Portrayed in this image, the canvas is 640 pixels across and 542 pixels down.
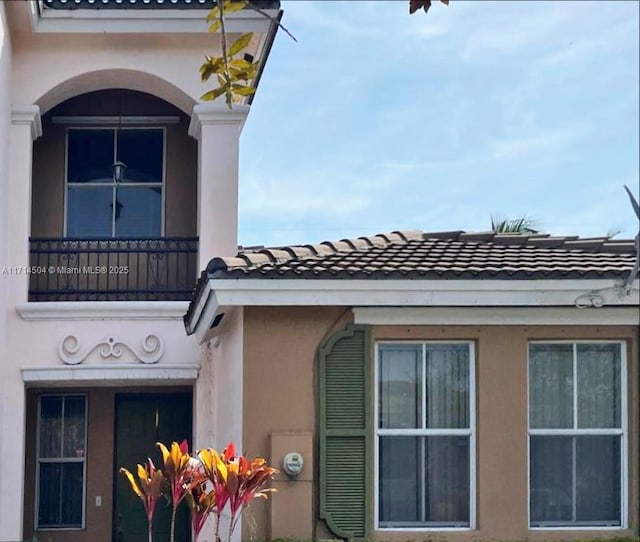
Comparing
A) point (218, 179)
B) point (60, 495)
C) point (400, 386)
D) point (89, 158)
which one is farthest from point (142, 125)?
point (400, 386)

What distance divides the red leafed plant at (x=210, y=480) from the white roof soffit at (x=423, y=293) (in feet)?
4.21

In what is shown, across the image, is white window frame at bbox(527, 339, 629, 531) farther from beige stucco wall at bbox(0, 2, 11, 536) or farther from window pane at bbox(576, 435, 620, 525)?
beige stucco wall at bbox(0, 2, 11, 536)

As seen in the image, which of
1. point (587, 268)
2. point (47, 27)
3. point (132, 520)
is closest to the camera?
point (587, 268)

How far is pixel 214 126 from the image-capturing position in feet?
49.9

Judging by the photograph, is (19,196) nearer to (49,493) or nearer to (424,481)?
(49,493)

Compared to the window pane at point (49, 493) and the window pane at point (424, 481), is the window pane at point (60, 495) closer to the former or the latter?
the window pane at point (49, 493)

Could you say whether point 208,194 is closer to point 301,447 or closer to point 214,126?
point 214,126

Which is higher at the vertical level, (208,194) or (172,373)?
(208,194)

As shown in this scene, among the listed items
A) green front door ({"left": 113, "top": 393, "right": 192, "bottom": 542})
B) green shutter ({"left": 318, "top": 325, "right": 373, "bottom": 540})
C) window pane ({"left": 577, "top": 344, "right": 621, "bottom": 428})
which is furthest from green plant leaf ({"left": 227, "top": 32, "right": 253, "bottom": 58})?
green front door ({"left": 113, "top": 393, "right": 192, "bottom": 542})

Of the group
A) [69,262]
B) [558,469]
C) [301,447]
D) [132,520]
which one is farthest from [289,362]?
[132,520]

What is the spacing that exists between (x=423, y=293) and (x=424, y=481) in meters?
1.66

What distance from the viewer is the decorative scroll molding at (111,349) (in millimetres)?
14945

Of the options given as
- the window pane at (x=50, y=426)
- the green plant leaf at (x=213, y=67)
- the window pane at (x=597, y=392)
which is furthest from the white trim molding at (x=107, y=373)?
the green plant leaf at (x=213, y=67)

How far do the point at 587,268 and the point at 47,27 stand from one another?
7327mm
